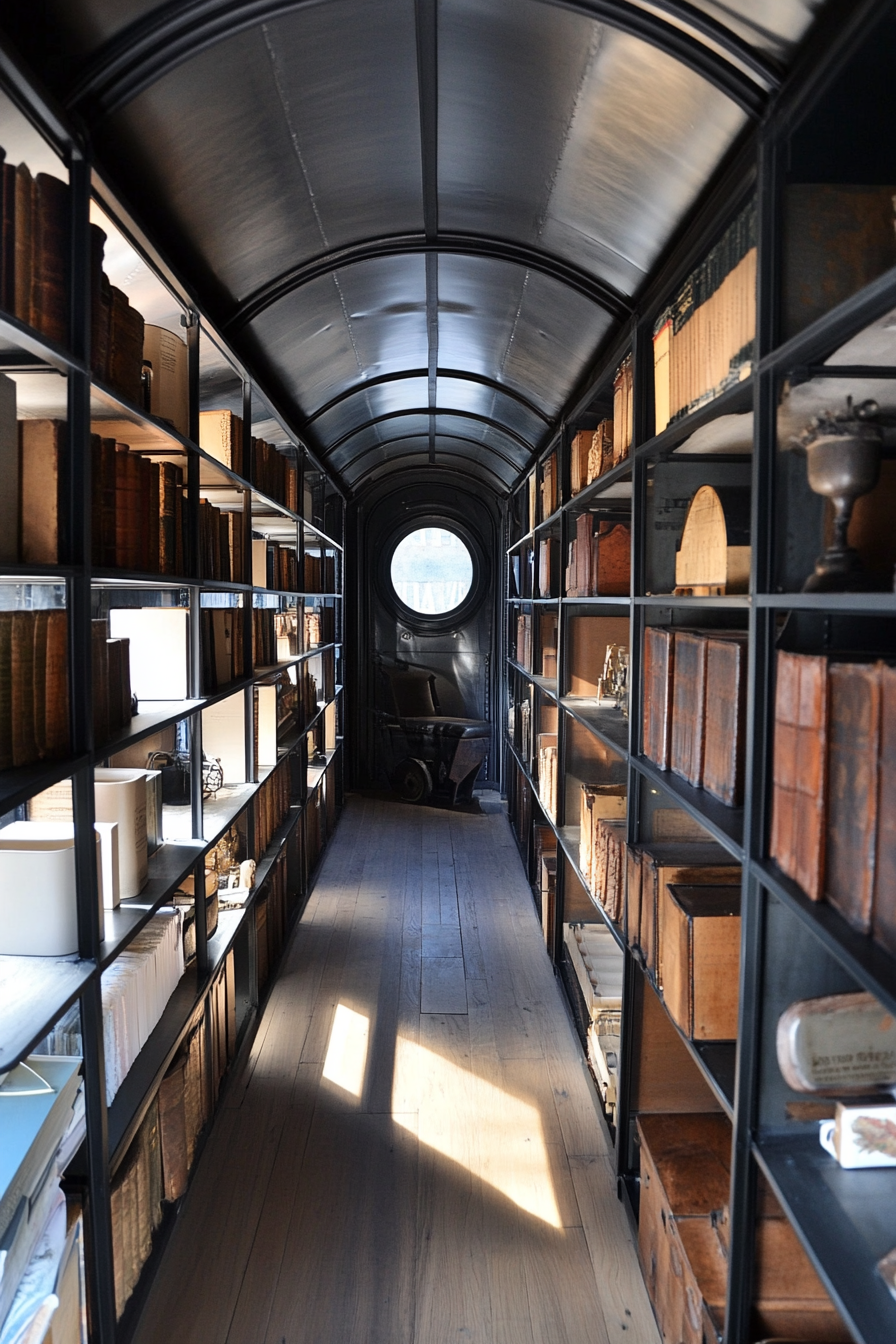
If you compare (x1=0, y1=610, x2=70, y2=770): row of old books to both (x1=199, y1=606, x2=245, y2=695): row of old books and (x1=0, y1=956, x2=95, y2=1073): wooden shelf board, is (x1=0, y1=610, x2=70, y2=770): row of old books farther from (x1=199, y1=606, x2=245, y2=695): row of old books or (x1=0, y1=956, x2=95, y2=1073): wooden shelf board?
(x1=199, y1=606, x2=245, y2=695): row of old books

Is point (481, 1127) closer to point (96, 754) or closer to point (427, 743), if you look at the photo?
point (96, 754)

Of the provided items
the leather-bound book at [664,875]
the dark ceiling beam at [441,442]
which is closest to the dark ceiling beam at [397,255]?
the leather-bound book at [664,875]

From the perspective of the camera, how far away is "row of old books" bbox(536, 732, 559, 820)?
3.97 meters

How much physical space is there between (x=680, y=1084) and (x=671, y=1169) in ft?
1.34

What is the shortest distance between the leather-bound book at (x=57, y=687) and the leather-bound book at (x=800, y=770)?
128 centimetres

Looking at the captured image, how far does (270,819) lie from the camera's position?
388cm

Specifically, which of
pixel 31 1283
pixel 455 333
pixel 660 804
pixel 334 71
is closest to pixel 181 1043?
pixel 31 1283

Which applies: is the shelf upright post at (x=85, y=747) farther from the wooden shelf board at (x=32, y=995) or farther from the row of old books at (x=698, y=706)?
the row of old books at (x=698, y=706)

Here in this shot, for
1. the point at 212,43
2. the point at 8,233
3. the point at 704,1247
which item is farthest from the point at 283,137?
the point at 704,1247

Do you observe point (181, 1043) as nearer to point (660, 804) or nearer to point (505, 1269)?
point (505, 1269)

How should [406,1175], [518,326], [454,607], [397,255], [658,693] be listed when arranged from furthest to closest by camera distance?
1. [454,607]
2. [518,326]
3. [397,255]
4. [406,1175]
5. [658,693]

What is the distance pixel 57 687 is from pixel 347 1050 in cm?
217

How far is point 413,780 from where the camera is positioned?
289 inches

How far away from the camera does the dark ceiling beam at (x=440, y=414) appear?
559cm
